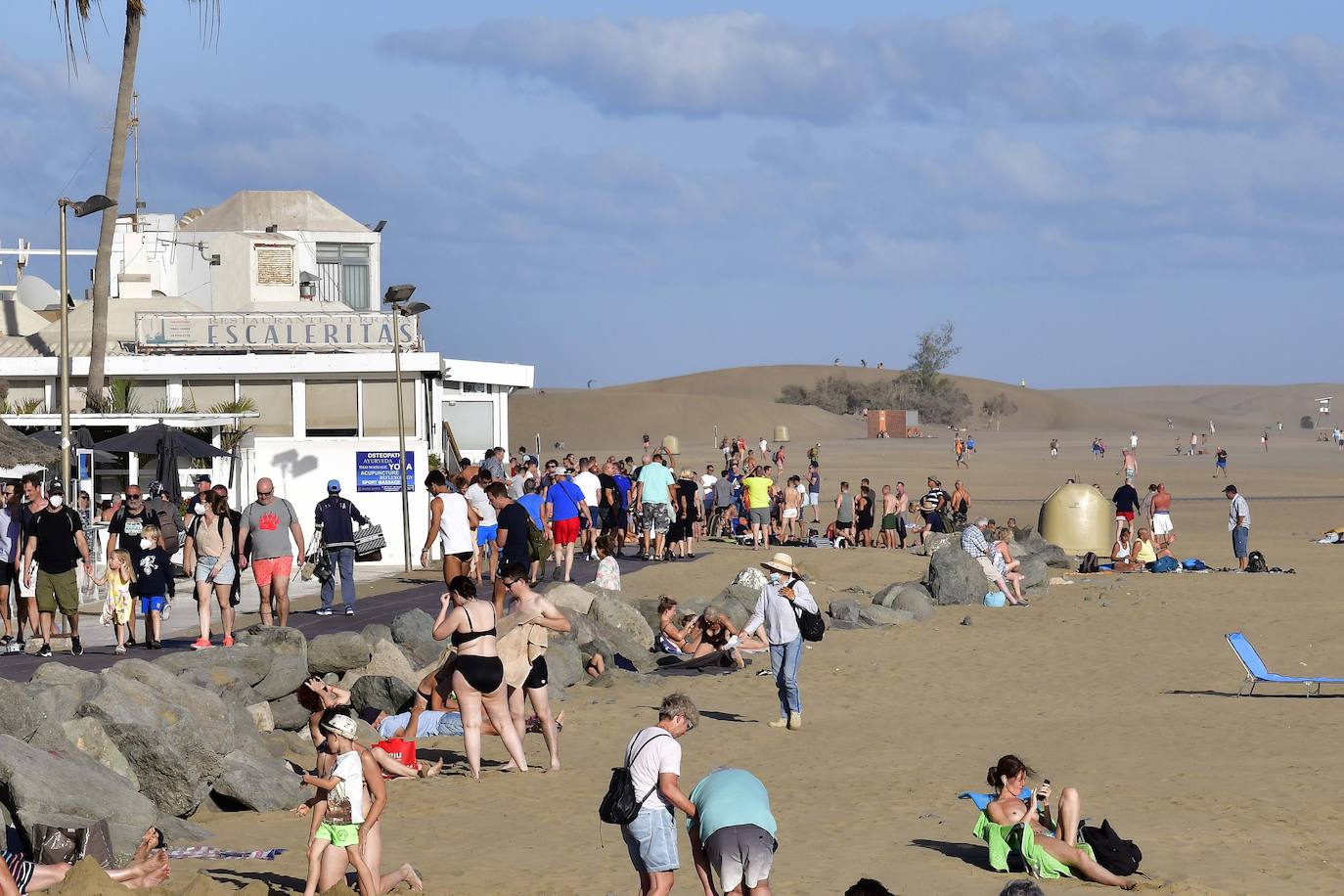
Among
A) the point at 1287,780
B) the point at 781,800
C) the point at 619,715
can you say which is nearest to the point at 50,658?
the point at 619,715

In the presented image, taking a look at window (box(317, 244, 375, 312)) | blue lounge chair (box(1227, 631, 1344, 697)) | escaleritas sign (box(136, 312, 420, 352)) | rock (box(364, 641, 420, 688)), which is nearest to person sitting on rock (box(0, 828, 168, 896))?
rock (box(364, 641, 420, 688))

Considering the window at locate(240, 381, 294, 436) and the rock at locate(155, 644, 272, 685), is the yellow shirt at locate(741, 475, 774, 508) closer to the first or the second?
the window at locate(240, 381, 294, 436)

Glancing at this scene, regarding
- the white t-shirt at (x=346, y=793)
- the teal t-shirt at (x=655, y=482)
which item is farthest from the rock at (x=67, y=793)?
the teal t-shirt at (x=655, y=482)

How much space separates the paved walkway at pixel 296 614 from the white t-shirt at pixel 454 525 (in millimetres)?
1599

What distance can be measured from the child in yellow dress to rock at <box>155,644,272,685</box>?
1225 mm

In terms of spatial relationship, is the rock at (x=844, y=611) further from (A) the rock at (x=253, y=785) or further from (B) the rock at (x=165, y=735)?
(B) the rock at (x=165, y=735)

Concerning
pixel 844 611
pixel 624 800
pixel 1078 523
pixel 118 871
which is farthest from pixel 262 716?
Result: pixel 1078 523

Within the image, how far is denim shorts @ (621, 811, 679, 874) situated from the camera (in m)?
7.72

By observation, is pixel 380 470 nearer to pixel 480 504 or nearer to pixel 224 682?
pixel 480 504

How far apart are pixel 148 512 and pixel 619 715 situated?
5.30m

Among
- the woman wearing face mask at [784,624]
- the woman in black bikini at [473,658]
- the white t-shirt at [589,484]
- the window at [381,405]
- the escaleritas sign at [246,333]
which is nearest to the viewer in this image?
the woman in black bikini at [473,658]

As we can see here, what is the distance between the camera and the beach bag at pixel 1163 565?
1072 inches

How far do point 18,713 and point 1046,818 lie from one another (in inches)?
256

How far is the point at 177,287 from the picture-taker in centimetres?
4038
